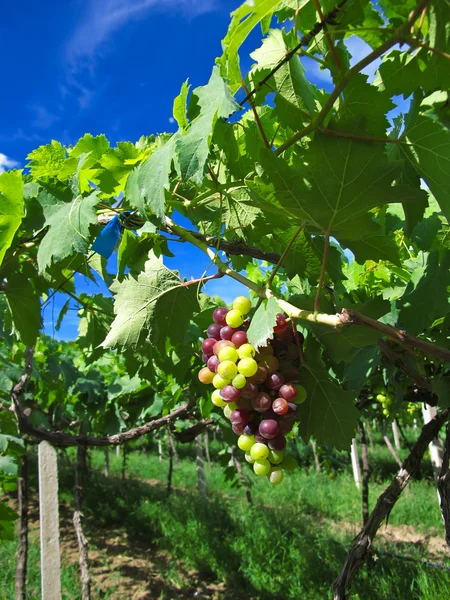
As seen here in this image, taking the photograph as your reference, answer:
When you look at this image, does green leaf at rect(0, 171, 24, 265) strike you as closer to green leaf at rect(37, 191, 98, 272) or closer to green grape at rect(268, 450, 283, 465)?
green leaf at rect(37, 191, 98, 272)

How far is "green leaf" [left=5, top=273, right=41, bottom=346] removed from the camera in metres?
1.74

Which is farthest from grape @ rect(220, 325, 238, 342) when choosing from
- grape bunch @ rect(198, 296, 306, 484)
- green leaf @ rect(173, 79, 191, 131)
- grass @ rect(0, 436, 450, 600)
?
grass @ rect(0, 436, 450, 600)

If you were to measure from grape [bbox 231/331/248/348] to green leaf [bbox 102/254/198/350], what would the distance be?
25cm

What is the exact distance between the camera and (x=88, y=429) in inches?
234

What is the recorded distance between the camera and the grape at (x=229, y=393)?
3.32ft

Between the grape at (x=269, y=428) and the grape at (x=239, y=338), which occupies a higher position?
the grape at (x=239, y=338)

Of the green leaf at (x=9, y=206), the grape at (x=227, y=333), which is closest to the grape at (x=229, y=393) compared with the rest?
the grape at (x=227, y=333)

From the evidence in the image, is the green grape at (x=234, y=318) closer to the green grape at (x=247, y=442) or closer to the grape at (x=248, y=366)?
the grape at (x=248, y=366)

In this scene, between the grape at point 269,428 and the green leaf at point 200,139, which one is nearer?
the green leaf at point 200,139

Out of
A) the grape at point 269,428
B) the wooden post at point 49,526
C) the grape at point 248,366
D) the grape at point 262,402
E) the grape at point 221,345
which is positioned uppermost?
the grape at point 221,345

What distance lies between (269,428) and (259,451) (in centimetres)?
7

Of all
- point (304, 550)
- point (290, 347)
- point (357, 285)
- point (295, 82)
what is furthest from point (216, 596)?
point (295, 82)

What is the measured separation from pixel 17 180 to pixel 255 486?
11226mm

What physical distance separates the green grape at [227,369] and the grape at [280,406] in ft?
0.37
